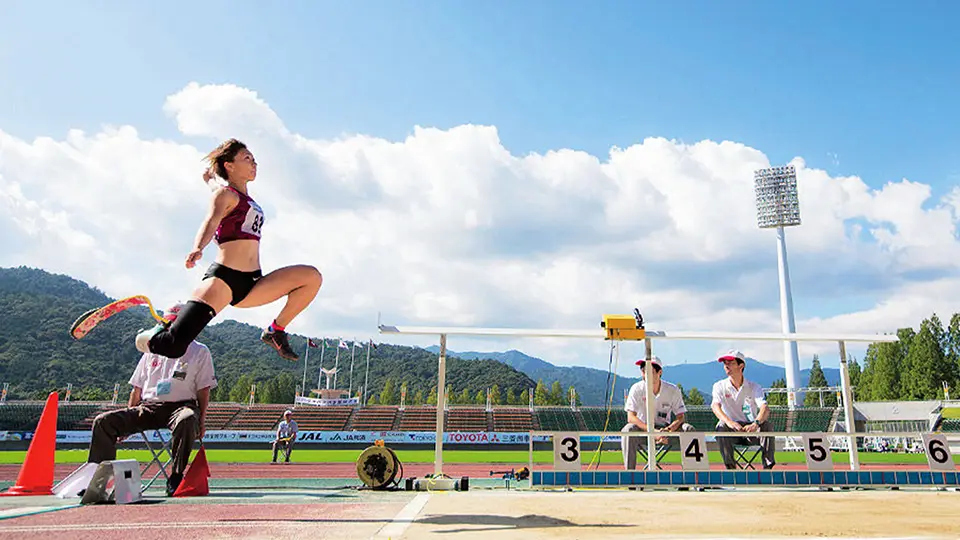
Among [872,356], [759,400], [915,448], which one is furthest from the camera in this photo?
[872,356]

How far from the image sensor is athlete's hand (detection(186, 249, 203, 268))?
3.75 m

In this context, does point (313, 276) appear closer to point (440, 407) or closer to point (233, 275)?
point (233, 275)

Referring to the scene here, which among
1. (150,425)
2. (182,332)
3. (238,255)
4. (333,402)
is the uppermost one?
(238,255)

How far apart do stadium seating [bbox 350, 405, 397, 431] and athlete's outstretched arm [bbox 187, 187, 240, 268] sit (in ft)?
179

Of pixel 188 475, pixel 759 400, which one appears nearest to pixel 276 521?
pixel 188 475

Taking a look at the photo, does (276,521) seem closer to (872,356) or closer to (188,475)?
(188,475)

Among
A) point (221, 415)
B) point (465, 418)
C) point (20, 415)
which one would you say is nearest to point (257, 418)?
point (221, 415)

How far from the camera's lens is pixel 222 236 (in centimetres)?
410

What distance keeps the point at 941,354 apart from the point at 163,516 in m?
75.8

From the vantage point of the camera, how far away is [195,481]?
5.39 m

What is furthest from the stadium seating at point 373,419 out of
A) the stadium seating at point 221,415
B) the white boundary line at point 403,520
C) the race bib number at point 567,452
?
the white boundary line at point 403,520

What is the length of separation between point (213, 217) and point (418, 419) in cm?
5819

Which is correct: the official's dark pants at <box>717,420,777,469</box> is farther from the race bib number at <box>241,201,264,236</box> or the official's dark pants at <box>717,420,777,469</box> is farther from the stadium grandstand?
the stadium grandstand

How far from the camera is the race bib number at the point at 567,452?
5961 millimetres
